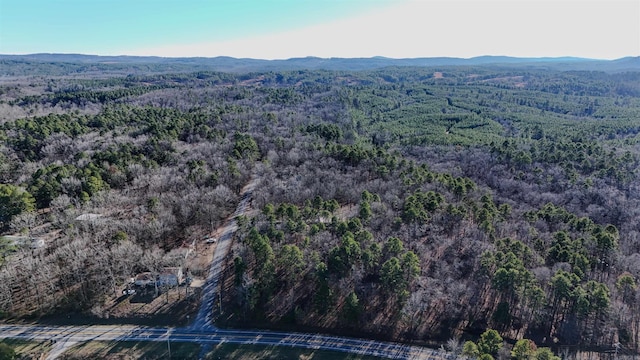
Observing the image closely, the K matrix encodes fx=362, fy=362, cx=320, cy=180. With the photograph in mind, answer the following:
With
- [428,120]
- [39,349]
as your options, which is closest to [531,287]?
[39,349]

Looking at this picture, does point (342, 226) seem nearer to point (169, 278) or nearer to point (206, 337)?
point (206, 337)

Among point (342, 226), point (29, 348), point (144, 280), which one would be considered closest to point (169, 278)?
point (144, 280)

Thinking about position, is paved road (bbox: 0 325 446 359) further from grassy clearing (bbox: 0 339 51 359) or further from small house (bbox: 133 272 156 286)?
small house (bbox: 133 272 156 286)

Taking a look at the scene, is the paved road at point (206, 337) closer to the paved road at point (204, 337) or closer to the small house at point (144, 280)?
the paved road at point (204, 337)

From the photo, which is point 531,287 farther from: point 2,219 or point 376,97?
point 376,97

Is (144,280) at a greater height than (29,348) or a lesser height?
greater

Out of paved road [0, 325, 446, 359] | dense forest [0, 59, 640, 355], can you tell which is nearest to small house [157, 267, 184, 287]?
dense forest [0, 59, 640, 355]

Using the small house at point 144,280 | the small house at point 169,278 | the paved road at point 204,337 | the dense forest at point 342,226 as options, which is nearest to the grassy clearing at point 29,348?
the paved road at point 204,337
